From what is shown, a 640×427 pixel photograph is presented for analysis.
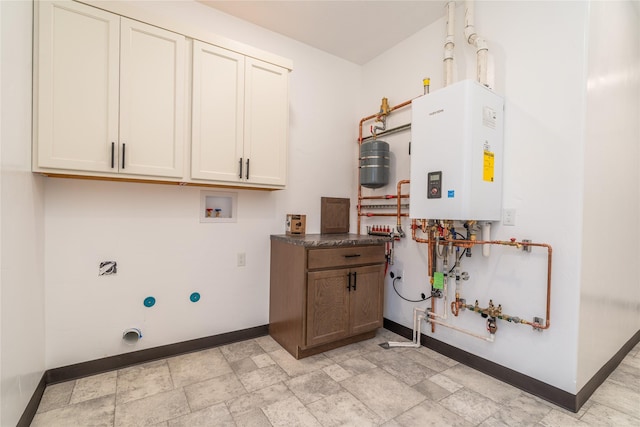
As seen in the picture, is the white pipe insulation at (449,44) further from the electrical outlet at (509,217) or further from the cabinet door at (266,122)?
the cabinet door at (266,122)

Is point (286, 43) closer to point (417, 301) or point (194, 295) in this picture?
point (194, 295)

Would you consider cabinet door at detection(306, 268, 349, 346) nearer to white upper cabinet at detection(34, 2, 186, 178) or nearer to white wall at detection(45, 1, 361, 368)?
white wall at detection(45, 1, 361, 368)

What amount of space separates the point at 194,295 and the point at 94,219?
0.90 m

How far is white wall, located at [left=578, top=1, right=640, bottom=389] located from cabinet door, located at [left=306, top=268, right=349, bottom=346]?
151 cm

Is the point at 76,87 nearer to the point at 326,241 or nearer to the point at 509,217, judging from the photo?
the point at 326,241

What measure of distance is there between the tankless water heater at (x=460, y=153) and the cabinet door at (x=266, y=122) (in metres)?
1.08

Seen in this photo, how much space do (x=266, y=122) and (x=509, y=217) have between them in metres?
1.92

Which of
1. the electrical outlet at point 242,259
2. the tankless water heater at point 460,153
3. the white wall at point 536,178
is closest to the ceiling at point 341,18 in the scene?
the white wall at point 536,178

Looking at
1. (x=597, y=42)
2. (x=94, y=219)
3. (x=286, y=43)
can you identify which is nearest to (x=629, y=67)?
(x=597, y=42)

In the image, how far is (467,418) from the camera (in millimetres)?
1645

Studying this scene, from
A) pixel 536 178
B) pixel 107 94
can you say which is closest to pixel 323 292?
pixel 536 178

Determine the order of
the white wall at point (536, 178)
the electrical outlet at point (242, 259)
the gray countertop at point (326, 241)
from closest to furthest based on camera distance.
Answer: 1. the white wall at point (536, 178)
2. the gray countertop at point (326, 241)
3. the electrical outlet at point (242, 259)

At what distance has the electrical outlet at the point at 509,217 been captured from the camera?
2004mm

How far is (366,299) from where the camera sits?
101 inches
